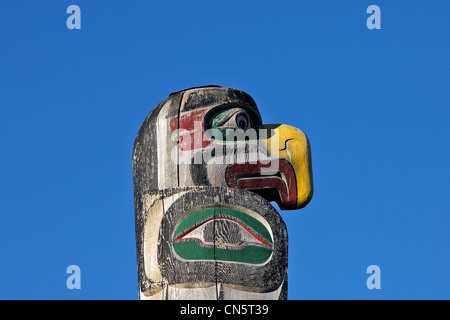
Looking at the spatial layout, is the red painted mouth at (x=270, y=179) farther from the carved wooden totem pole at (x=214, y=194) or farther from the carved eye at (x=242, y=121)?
the carved eye at (x=242, y=121)

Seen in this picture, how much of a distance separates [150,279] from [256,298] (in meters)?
0.93

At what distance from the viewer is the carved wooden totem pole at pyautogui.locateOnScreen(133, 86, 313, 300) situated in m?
7.01

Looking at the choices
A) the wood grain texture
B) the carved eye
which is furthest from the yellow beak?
the wood grain texture

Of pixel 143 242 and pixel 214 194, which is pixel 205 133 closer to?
pixel 214 194

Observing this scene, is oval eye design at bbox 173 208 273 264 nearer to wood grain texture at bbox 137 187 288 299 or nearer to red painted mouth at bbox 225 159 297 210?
wood grain texture at bbox 137 187 288 299

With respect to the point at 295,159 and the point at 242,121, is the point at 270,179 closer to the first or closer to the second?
the point at 295,159

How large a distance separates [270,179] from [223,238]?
841mm

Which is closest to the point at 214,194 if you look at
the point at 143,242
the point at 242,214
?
the point at 242,214

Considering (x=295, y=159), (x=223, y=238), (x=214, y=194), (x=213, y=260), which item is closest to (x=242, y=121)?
(x=295, y=159)

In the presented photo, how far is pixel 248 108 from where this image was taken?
7.90 meters

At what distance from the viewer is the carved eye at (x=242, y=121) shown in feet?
25.6

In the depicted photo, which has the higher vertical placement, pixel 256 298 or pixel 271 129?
pixel 271 129

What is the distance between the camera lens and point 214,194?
23.8 ft
